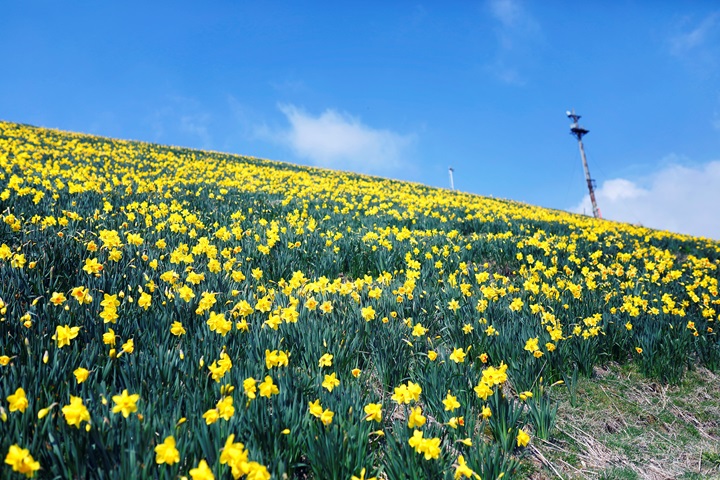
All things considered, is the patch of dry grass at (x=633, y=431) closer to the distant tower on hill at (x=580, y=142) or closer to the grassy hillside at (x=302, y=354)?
the grassy hillside at (x=302, y=354)

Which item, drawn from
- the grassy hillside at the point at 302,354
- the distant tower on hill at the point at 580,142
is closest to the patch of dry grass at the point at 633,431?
the grassy hillside at the point at 302,354

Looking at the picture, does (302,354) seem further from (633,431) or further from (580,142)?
(580,142)

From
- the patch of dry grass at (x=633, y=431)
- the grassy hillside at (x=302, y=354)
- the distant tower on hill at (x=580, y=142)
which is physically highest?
the distant tower on hill at (x=580, y=142)

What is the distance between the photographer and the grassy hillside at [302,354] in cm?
185

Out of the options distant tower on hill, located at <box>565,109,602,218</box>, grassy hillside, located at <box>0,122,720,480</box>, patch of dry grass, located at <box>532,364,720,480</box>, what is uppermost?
distant tower on hill, located at <box>565,109,602,218</box>

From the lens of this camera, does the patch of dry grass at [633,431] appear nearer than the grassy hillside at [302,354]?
No

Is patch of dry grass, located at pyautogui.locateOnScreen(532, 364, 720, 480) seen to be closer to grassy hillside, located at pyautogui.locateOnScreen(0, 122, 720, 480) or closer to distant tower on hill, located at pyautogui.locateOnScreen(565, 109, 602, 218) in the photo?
grassy hillside, located at pyautogui.locateOnScreen(0, 122, 720, 480)

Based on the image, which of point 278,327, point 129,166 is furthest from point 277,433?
point 129,166

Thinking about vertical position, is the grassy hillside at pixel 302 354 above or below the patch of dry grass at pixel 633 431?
above

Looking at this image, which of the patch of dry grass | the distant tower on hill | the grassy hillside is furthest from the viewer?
the distant tower on hill

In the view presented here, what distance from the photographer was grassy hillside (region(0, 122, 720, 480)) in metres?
1.85

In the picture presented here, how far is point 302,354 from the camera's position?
3.07 meters

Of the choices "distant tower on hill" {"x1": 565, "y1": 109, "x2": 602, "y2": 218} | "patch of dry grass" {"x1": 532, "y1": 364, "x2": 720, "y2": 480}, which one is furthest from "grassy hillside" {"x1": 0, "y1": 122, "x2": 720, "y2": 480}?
"distant tower on hill" {"x1": 565, "y1": 109, "x2": 602, "y2": 218}

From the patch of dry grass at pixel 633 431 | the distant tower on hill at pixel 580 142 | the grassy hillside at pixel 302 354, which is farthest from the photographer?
the distant tower on hill at pixel 580 142
